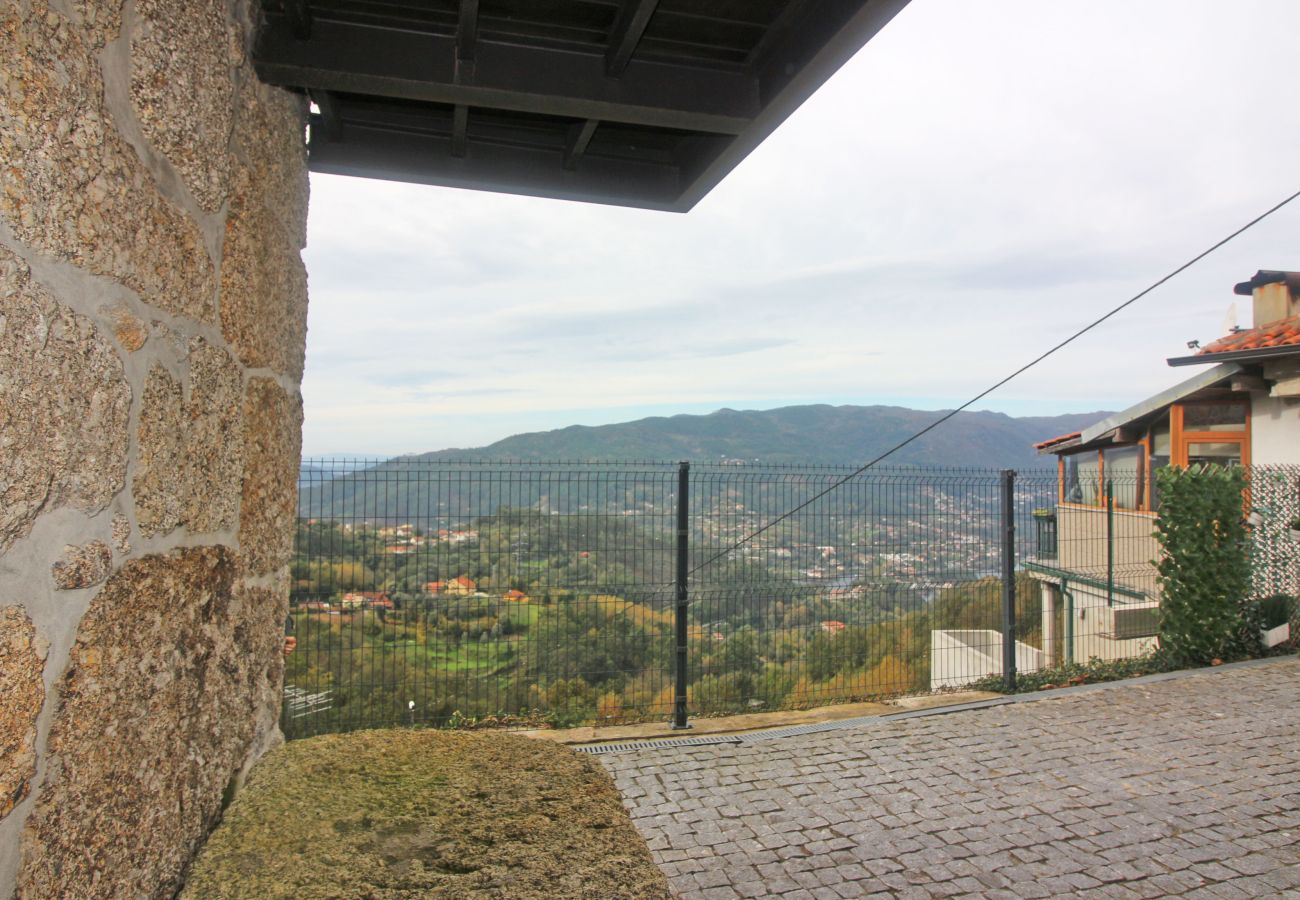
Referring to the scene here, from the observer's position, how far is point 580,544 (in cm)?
635

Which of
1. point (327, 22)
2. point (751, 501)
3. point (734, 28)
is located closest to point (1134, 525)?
point (751, 501)

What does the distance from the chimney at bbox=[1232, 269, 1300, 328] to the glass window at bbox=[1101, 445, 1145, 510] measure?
9.91 feet

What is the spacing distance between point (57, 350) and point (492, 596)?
533 cm

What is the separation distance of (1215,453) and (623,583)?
11239 mm

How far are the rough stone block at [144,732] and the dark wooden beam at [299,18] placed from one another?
4.45 feet

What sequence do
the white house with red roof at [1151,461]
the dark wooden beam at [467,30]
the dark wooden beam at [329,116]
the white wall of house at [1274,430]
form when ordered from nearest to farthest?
the dark wooden beam at [467,30] < the dark wooden beam at [329,116] < the white house with red roof at [1151,461] < the white wall of house at [1274,430]

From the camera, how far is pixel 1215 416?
40.9 feet

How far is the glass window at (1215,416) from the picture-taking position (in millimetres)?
12156

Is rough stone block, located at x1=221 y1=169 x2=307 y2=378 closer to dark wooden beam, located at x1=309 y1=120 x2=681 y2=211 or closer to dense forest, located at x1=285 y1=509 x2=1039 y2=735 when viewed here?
dark wooden beam, located at x1=309 y1=120 x2=681 y2=211

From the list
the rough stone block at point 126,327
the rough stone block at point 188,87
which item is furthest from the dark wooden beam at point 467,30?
the rough stone block at point 126,327

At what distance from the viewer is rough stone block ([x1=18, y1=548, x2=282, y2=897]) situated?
1102mm

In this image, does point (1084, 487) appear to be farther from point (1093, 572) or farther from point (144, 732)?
point (144, 732)

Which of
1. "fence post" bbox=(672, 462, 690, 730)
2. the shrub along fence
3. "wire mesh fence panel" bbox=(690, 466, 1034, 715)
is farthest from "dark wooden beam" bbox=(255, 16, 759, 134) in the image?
"wire mesh fence panel" bbox=(690, 466, 1034, 715)

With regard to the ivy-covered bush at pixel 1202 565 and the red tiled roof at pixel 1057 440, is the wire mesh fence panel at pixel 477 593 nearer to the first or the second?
the ivy-covered bush at pixel 1202 565
